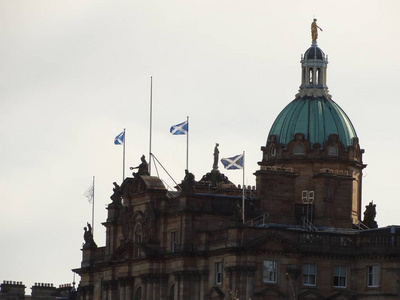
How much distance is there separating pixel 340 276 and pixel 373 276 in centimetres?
328

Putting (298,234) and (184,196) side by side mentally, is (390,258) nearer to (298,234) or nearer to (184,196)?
(298,234)

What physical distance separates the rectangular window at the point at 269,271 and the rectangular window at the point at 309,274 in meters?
3.73

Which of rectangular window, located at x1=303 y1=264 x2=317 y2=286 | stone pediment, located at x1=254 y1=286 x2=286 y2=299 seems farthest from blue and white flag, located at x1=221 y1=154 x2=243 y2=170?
stone pediment, located at x1=254 y1=286 x2=286 y2=299

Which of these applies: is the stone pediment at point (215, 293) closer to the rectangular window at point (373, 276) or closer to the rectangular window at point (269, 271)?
the rectangular window at point (269, 271)

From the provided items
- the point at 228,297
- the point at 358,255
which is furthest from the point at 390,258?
the point at 228,297

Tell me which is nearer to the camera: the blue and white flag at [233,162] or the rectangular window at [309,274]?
the rectangular window at [309,274]

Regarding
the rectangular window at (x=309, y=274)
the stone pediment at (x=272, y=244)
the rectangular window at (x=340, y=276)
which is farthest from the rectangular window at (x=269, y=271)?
the rectangular window at (x=340, y=276)

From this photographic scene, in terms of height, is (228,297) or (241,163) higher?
(241,163)

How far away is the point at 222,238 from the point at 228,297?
642 cm

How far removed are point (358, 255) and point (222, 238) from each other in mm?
13317

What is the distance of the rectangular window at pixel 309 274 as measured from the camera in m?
193

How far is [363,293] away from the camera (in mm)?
192625

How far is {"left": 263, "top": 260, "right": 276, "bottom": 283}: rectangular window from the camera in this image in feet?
624

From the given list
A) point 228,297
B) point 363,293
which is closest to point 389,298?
point 363,293
